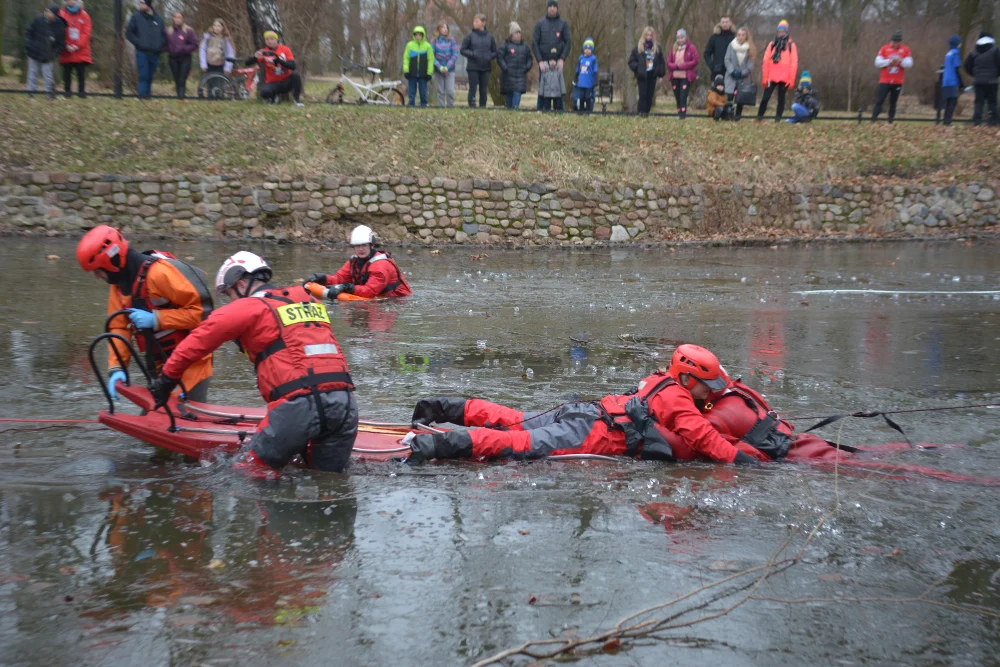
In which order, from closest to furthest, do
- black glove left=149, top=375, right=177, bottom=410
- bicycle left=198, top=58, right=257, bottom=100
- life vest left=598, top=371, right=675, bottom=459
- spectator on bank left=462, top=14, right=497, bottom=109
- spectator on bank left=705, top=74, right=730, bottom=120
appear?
Result: black glove left=149, top=375, right=177, bottom=410 < life vest left=598, top=371, right=675, bottom=459 < bicycle left=198, top=58, right=257, bottom=100 < spectator on bank left=462, top=14, right=497, bottom=109 < spectator on bank left=705, top=74, right=730, bottom=120

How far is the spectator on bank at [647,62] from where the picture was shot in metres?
19.2

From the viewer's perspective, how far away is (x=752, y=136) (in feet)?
63.9

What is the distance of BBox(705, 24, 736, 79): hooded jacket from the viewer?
19.8m

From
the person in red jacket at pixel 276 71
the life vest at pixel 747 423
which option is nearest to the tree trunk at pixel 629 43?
the person in red jacket at pixel 276 71

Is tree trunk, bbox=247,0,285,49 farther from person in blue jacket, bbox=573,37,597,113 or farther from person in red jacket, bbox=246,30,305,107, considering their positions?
person in blue jacket, bbox=573,37,597,113

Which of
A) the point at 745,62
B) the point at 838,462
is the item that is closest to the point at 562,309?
the point at 838,462

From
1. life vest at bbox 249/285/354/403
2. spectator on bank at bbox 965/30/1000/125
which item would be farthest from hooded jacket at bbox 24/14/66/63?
spectator on bank at bbox 965/30/1000/125

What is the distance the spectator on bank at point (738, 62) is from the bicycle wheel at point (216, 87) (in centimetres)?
1099

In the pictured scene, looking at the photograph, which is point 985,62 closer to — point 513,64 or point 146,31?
point 513,64

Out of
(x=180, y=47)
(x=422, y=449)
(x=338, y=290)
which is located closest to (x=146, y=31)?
(x=180, y=47)

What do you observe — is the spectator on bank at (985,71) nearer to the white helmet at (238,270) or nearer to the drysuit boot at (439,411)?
the drysuit boot at (439,411)

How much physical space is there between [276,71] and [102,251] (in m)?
13.7

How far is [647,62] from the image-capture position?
19.5 metres

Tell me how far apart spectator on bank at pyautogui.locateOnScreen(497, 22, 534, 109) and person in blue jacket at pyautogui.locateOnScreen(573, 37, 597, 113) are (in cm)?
122
